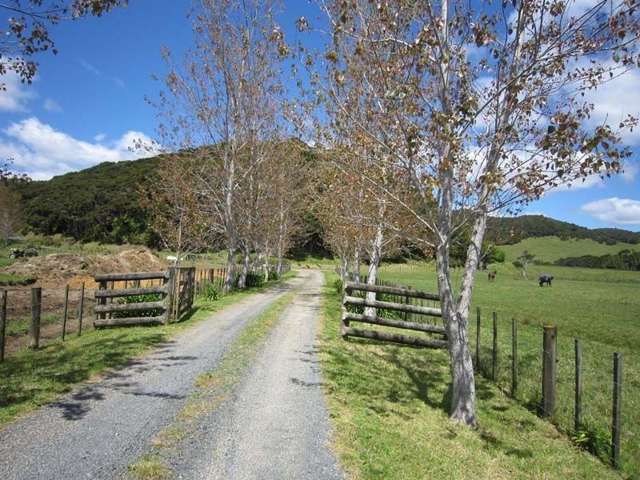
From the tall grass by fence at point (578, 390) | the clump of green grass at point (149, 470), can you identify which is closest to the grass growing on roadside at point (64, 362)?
the clump of green grass at point (149, 470)

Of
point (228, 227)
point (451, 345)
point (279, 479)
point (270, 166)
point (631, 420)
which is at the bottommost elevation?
point (631, 420)

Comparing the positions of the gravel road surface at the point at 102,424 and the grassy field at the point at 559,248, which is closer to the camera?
the gravel road surface at the point at 102,424

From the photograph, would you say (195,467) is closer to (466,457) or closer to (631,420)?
(466,457)

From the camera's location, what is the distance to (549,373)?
319 inches

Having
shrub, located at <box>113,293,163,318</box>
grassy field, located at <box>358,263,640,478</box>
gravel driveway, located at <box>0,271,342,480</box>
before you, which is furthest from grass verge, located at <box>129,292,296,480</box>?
grassy field, located at <box>358,263,640,478</box>

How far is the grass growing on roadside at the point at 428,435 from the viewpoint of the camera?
537 cm

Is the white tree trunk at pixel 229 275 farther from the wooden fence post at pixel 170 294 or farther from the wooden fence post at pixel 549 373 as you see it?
A: the wooden fence post at pixel 549 373

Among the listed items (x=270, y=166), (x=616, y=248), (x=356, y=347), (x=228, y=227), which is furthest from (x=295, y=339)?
(x=616, y=248)

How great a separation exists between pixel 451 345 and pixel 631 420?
4308 mm

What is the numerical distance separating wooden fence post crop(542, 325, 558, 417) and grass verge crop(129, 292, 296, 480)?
18.6ft

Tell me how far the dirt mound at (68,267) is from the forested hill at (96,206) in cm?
3494

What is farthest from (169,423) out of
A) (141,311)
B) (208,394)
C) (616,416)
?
(141,311)

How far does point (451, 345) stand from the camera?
24.4ft

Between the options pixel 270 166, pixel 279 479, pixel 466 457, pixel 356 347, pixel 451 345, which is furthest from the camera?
pixel 270 166
